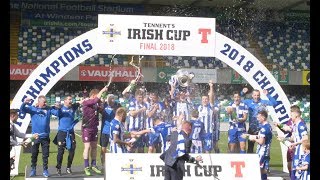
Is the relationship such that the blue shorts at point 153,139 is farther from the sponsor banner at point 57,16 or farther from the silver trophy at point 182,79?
the sponsor banner at point 57,16

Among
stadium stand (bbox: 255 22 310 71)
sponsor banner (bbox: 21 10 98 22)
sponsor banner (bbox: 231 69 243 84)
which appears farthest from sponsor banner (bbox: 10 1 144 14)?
sponsor banner (bbox: 231 69 243 84)

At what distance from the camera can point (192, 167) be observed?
9492 mm

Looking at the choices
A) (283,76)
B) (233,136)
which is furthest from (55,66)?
(283,76)

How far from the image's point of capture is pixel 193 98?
10.7m

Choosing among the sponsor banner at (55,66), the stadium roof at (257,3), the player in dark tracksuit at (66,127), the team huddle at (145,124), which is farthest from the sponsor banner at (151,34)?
the stadium roof at (257,3)

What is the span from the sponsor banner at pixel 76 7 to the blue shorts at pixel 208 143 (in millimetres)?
14246

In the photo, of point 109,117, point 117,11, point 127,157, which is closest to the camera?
point 127,157

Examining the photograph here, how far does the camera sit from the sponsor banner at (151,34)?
9562mm

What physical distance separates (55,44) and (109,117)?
13.8 metres
